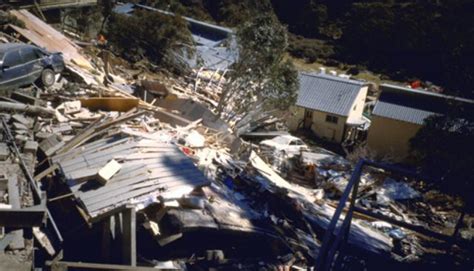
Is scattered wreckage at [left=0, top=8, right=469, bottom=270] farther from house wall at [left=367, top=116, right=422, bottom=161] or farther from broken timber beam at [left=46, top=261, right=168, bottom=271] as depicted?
house wall at [left=367, top=116, right=422, bottom=161]

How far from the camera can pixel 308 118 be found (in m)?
29.6

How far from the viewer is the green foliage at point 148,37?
88.9 feet

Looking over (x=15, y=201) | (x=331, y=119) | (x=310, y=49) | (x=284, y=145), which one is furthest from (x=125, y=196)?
(x=310, y=49)

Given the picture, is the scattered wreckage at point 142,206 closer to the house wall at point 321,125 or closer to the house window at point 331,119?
the house wall at point 321,125

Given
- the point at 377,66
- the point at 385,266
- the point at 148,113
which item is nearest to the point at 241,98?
the point at 148,113

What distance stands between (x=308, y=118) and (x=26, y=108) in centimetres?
2095

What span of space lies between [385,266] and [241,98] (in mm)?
15217

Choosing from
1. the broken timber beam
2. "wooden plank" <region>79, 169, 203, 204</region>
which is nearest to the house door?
"wooden plank" <region>79, 169, 203, 204</region>

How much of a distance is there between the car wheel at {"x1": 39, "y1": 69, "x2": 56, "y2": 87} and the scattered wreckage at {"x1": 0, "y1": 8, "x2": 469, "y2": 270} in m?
1.64

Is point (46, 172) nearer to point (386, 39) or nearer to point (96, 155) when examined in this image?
point (96, 155)

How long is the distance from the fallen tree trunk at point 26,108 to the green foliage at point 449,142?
8805 millimetres

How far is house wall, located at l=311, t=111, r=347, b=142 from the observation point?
28688 mm

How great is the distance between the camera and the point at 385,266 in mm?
5770

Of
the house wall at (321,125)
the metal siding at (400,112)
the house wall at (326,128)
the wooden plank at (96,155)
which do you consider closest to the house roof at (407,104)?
the metal siding at (400,112)
